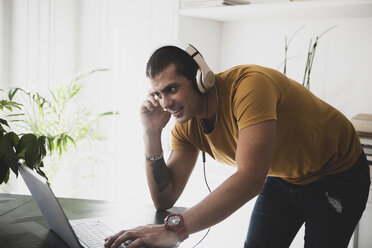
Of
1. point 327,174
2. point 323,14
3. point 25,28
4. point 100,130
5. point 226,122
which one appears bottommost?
point 100,130

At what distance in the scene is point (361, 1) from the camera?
189 centimetres

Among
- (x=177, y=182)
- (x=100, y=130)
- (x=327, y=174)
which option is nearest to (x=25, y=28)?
(x=100, y=130)

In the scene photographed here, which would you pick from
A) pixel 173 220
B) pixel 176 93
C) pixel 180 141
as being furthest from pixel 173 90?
pixel 173 220

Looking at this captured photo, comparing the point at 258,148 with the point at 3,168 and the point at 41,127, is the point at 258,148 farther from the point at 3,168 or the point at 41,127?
the point at 41,127

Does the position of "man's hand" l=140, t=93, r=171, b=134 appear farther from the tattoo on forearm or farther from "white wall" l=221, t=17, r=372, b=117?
"white wall" l=221, t=17, r=372, b=117

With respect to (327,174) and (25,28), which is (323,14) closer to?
(327,174)

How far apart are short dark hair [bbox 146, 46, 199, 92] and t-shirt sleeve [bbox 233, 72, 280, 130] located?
18 cm

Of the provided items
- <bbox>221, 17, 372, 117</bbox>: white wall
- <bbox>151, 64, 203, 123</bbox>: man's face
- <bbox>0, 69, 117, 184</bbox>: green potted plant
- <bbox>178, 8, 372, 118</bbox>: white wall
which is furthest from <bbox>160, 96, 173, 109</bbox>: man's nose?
<bbox>221, 17, 372, 117</bbox>: white wall

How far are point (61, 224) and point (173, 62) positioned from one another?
576 millimetres

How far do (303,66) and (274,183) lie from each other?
114 centimetres

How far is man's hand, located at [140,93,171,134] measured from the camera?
1.54m

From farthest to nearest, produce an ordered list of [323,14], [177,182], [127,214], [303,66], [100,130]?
[100,130]
[303,66]
[323,14]
[177,182]
[127,214]

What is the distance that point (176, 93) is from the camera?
1296 mm

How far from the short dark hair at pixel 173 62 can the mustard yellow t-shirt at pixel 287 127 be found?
0.10 metres
